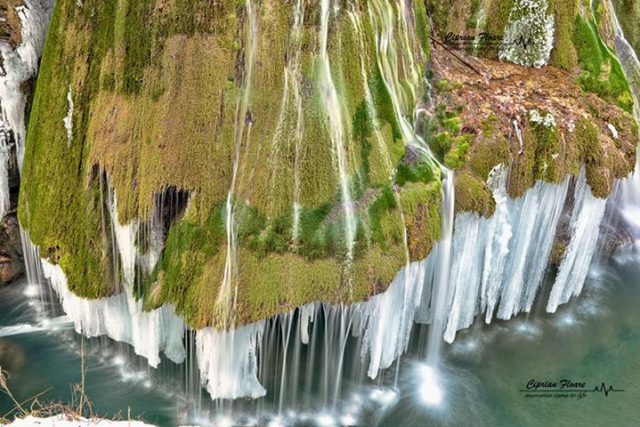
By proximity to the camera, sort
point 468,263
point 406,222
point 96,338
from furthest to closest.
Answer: point 96,338, point 468,263, point 406,222

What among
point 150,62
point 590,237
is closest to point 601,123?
point 590,237

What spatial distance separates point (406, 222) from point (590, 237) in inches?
179

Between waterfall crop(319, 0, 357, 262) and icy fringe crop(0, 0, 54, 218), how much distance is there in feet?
19.0

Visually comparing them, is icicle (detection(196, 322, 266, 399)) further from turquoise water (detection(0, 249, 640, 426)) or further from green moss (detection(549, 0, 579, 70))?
green moss (detection(549, 0, 579, 70))

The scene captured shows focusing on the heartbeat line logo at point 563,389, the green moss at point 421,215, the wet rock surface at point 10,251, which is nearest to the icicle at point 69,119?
the wet rock surface at point 10,251

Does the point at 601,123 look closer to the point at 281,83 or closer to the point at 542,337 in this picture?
the point at 542,337

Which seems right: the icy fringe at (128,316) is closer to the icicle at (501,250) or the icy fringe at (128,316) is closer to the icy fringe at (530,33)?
the icicle at (501,250)

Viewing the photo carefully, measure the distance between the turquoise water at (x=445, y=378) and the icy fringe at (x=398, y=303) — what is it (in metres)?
0.46

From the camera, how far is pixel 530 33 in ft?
38.0

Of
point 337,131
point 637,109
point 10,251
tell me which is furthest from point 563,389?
point 10,251

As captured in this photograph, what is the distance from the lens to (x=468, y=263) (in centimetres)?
959

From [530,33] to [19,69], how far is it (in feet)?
34.7

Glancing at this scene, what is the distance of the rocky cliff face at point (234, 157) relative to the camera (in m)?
7.87

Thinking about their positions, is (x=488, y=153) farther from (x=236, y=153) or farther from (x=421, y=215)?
(x=236, y=153)
